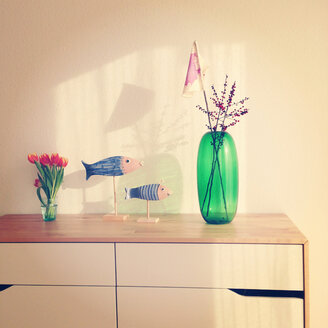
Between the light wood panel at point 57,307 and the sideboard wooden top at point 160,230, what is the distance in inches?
7.6

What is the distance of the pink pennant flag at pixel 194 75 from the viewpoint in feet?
4.89

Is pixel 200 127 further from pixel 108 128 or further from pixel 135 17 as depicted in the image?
pixel 135 17

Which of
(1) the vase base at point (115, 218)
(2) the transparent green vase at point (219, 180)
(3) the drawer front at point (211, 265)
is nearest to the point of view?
(3) the drawer front at point (211, 265)

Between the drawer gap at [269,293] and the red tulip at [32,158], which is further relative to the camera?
the red tulip at [32,158]

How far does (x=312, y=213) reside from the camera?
170cm

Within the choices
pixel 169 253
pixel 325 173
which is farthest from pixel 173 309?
pixel 325 173

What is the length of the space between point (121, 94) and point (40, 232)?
0.76 meters

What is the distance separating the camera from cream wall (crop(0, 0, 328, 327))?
169 centimetres

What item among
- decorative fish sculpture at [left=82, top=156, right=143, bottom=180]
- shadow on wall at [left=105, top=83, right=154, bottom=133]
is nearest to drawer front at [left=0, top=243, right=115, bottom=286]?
decorative fish sculpture at [left=82, top=156, right=143, bottom=180]

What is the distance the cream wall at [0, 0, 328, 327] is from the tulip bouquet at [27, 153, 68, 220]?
5.1 inches

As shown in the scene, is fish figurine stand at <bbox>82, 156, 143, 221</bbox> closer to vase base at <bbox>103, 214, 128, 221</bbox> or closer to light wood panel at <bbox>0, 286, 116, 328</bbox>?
vase base at <bbox>103, 214, 128, 221</bbox>

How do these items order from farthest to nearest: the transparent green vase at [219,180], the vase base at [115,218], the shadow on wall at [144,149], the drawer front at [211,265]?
the shadow on wall at [144,149] → the vase base at [115,218] → the transparent green vase at [219,180] → the drawer front at [211,265]

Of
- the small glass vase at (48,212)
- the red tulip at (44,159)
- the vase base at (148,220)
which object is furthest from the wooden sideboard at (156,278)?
the red tulip at (44,159)

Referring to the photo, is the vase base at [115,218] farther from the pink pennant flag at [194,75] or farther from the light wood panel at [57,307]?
the pink pennant flag at [194,75]
